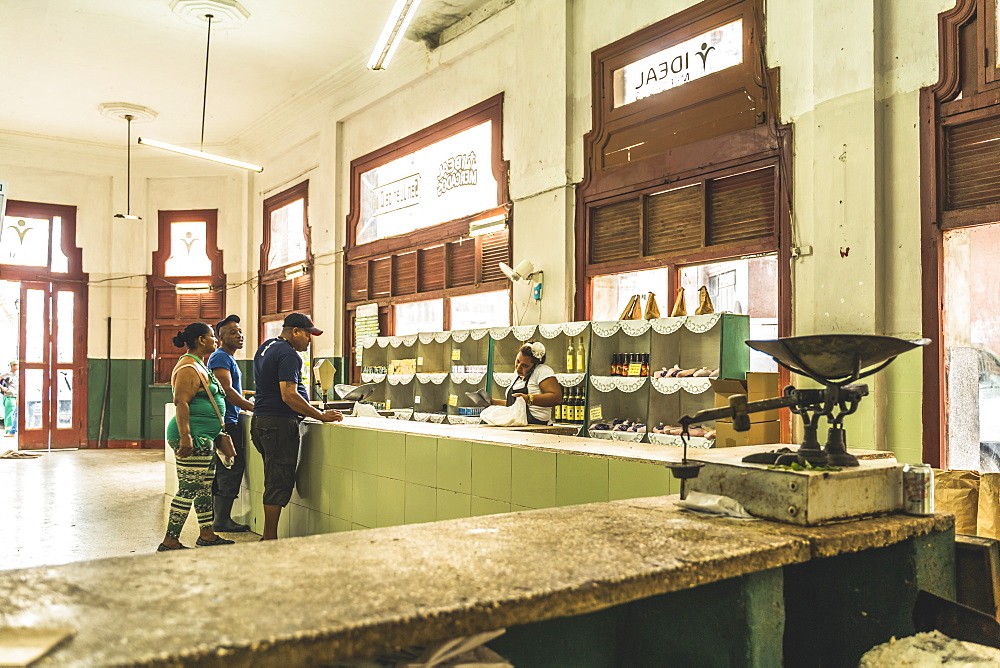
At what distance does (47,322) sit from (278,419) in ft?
32.5

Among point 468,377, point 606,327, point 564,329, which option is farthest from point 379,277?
point 606,327

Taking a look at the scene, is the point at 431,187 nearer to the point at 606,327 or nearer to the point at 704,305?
the point at 606,327

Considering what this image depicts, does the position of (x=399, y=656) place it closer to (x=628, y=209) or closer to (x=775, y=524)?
(x=775, y=524)

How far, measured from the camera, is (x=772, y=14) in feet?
17.7

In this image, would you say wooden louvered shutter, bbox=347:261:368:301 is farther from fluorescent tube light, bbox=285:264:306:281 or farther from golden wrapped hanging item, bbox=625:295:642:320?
golden wrapped hanging item, bbox=625:295:642:320

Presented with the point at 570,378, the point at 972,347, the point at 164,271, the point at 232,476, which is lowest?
the point at 232,476

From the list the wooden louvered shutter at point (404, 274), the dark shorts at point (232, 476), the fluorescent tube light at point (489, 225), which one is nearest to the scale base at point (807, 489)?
the dark shorts at point (232, 476)

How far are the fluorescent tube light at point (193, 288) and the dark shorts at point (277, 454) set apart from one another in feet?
28.1

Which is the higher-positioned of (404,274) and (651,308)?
(404,274)

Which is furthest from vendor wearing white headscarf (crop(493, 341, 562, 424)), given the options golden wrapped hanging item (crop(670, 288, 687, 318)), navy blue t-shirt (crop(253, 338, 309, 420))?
navy blue t-shirt (crop(253, 338, 309, 420))

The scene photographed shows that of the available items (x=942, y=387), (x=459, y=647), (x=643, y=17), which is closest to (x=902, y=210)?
(x=942, y=387)

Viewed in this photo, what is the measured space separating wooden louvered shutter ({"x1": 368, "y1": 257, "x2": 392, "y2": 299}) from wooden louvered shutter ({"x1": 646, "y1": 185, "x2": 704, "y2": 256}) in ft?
13.6

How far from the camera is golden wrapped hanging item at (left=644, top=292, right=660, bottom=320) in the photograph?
19.3 ft

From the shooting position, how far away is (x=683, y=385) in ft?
17.5
